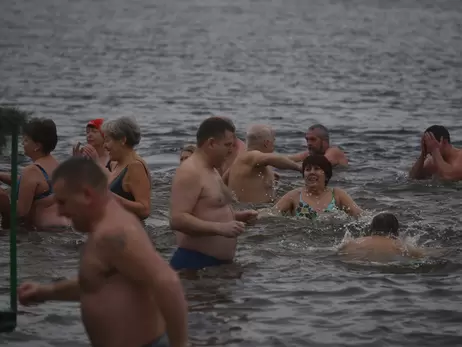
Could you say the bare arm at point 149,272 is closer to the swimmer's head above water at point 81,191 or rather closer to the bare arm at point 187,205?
the swimmer's head above water at point 81,191

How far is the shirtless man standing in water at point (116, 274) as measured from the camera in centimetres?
648

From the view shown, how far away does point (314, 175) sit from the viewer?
46.4 feet

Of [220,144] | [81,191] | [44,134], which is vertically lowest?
[44,134]

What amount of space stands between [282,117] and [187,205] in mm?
20766

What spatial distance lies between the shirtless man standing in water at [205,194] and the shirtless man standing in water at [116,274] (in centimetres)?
339

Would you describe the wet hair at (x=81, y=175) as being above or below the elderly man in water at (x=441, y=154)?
above

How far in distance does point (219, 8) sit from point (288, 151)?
273 feet

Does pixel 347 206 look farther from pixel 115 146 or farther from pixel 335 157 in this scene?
pixel 335 157

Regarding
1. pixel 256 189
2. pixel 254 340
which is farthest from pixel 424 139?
pixel 254 340

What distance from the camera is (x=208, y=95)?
120ft

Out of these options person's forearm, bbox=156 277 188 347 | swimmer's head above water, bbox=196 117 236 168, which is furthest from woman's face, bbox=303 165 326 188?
person's forearm, bbox=156 277 188 347

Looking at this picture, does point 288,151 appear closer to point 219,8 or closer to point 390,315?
point 390,315

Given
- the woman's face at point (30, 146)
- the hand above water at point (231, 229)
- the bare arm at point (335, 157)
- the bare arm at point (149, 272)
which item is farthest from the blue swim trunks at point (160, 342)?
the bare arm at point (335, 157)

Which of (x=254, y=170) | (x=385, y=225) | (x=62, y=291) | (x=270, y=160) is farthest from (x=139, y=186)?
(x=62, y=291)
